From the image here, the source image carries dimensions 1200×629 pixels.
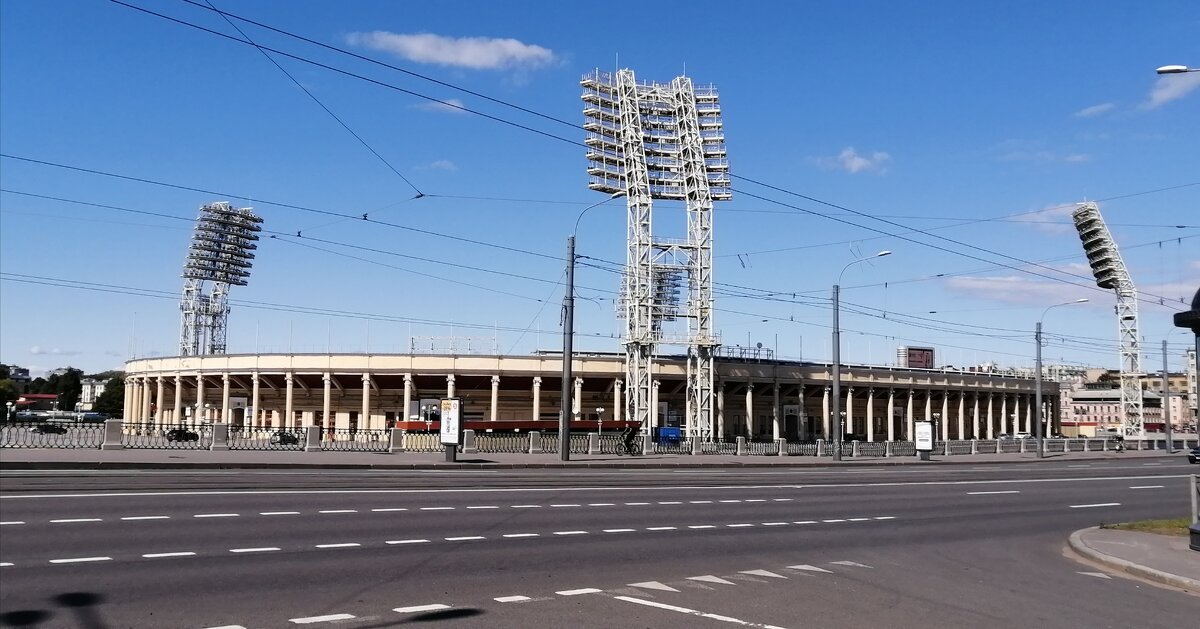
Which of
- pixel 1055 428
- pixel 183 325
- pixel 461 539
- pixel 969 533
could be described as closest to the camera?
pixel 461 539

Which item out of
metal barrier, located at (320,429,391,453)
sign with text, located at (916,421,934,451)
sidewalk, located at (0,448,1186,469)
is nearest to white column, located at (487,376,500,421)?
metal barrier, located at (320,429,391,453)

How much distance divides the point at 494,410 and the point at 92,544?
63.3 metres

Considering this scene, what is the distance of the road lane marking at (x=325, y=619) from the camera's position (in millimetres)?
8766

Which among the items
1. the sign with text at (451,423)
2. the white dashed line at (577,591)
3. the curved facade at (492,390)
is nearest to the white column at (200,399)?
the curved facade at (492,390)

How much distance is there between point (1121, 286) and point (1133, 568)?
84368mm

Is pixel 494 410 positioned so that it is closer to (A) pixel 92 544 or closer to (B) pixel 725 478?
(B) pixel 725 478

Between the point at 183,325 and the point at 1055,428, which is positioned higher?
the point at 183,325

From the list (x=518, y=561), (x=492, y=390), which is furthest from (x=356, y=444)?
(x=518, y=561)

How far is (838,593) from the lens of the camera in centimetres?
A: 1143

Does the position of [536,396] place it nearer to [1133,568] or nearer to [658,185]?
[658,185]

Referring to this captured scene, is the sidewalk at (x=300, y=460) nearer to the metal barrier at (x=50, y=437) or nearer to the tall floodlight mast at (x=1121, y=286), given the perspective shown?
the metal barrier at (x=50, y=437)

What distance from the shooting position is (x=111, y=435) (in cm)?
3175

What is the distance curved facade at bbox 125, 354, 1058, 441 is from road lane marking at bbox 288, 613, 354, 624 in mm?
52109

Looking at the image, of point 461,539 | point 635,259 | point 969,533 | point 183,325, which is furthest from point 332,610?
point 183,325
